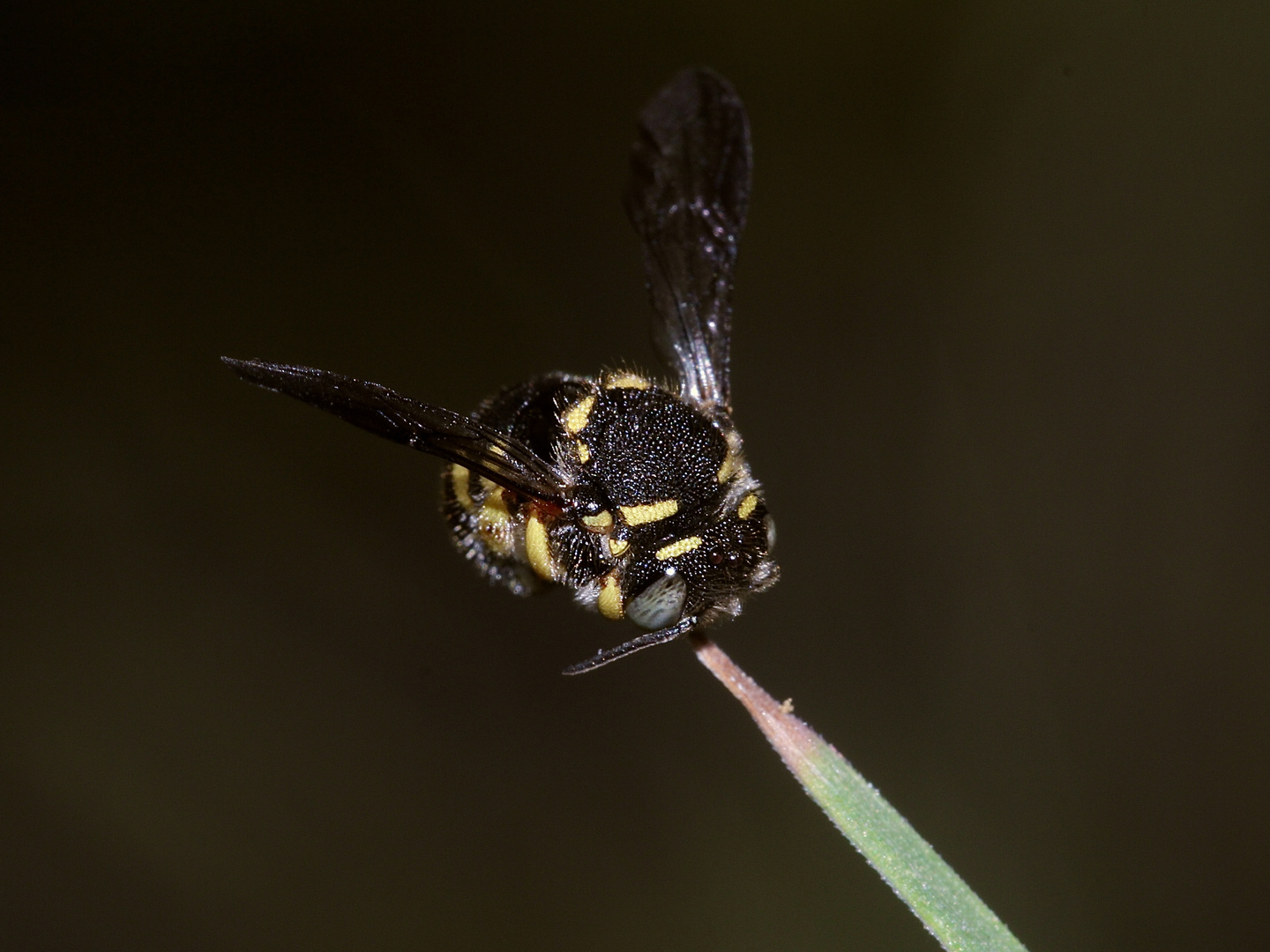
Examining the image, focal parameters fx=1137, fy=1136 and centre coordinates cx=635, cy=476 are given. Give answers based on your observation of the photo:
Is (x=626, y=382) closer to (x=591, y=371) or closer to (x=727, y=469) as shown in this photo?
(x=727, y=469)

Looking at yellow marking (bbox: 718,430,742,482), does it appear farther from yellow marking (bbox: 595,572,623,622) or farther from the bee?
yellow marking (bbox: 595,572,623,622)

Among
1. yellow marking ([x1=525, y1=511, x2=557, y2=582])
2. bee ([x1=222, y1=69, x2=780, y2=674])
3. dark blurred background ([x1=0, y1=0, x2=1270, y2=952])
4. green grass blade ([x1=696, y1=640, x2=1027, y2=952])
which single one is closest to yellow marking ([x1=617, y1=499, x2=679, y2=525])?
bee ([x1=222, y1=69, x2=780, y2=674])

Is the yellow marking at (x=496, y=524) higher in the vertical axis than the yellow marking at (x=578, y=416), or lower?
lower

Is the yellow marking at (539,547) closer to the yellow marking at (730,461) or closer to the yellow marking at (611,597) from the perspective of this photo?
the yellow marking at (611,597)

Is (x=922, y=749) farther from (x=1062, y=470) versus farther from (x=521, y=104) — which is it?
(x=521, y=104)

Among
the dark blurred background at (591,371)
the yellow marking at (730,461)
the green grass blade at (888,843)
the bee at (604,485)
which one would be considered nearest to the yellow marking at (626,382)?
the bee at (604,485)

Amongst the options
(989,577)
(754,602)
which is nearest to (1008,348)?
(989,577)

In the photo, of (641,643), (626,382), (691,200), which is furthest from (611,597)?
(691,200)

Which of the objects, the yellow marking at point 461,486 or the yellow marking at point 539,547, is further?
the yellow marking at point 461,486
